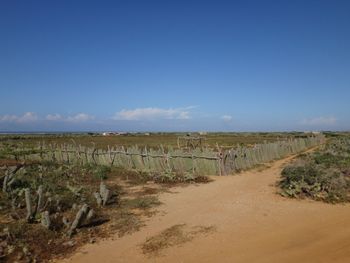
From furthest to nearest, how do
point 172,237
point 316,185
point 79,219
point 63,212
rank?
point 316,185 < point 63,212 < point 79,219 < point 172,237

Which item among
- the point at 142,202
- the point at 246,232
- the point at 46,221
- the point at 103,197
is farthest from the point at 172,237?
the point at 103,197

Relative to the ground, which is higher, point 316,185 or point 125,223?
point 316,185

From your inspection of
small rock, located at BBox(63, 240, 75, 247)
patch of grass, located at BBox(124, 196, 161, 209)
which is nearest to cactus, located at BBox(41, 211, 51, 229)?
small rock, located at BBox(63, 240, 75, 247)

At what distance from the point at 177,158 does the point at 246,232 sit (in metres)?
8.98

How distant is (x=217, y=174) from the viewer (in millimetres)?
15211

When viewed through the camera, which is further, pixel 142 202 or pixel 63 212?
pixel 142 202

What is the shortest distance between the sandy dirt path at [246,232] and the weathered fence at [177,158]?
4543 millimetres

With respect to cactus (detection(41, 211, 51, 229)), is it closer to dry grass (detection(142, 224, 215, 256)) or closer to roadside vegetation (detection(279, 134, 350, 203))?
dry grass (detection(142, 224, 215, 256))

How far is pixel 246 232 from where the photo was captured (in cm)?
716

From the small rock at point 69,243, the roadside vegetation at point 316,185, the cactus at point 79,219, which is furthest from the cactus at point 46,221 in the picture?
the roadside vegetation at point 316,185

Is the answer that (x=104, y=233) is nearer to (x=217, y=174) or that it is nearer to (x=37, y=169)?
(x=217, y=174)

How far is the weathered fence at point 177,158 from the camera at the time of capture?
1539 centimetres

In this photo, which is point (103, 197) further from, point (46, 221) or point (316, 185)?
point (316, 185)

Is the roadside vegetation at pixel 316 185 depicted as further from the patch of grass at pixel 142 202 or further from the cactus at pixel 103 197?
the cactus at pixel 103 197
